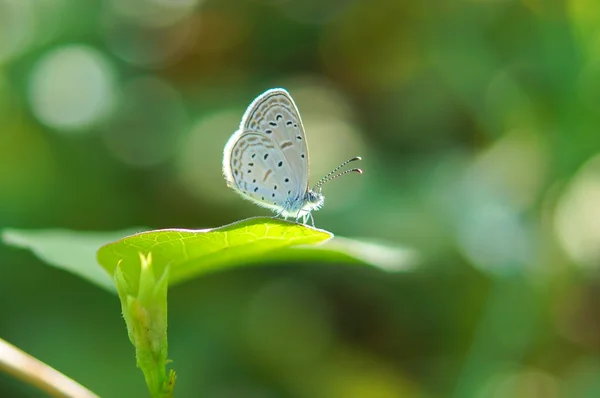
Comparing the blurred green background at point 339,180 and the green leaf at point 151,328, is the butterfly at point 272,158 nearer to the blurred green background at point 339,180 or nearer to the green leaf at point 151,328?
the blurred green background at point 339,180

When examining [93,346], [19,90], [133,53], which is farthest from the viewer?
[133,53]

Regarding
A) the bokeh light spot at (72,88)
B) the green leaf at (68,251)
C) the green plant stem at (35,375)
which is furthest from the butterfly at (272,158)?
the bokeh light spot at (72,88)

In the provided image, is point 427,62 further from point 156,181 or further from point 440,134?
point 156,181

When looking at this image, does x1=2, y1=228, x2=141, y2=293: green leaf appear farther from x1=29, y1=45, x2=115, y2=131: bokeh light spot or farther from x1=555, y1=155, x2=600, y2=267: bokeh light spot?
x1=555, y1=155, x2=600, y2=267: bokeh light spot

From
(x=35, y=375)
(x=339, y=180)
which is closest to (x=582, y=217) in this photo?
(x=339, y=180)

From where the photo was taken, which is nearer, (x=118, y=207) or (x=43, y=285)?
Answer: (x=43, y=285)

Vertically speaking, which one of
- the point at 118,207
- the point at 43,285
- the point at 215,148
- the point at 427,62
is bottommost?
the point at 43,285

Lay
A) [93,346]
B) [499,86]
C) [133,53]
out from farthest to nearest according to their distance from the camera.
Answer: [133,53] → [499,86] → [93,346]

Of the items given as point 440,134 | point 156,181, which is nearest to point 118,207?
point 156,181
